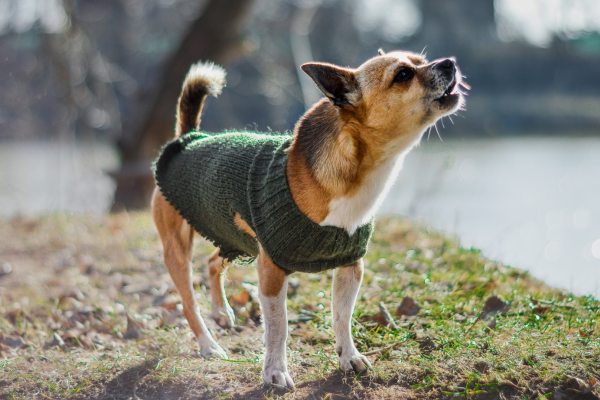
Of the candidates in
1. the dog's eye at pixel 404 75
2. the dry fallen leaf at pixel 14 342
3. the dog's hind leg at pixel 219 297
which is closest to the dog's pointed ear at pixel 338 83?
the dog's eye at pixel 404 75

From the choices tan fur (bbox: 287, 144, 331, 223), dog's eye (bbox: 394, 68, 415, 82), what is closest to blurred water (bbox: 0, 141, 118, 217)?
tan fur (bbox: 287, 144, 331, 223)

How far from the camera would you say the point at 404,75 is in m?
2.45

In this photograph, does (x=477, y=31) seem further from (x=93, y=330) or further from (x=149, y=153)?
(x=93, y=330)

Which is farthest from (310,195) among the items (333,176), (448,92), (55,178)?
(55,178)

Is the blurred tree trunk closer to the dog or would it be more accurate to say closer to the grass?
the grass

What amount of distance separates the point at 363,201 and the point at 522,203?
800 centimetres

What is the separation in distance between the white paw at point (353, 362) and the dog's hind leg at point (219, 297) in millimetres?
1059

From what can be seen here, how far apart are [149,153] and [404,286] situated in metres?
5.18

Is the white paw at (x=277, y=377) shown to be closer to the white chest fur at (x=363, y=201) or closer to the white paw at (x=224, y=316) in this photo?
the white chest fur at (x=363, y=201)

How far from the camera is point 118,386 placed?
101 inches

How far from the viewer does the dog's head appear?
241cm

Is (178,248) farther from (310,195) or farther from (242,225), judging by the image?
(310,195)

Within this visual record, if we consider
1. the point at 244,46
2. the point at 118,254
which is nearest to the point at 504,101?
the point at 244,46

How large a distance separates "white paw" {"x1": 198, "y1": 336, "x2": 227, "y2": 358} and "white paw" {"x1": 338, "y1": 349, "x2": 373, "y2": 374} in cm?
73
